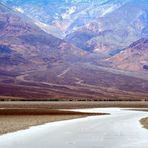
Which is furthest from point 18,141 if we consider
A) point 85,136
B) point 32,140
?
point 85,136

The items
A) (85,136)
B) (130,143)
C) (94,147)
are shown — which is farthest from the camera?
(85,136)

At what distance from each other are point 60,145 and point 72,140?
3.56 meters

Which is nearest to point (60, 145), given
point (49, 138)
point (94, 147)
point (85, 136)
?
point (94, 147)

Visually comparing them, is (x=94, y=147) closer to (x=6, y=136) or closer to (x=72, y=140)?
(x=72, y=140)

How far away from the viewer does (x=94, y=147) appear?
31391mm

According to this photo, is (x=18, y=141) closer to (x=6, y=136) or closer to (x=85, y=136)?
(x=6, y=136)

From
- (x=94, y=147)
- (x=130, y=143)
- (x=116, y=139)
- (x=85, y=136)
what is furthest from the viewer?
(x=85, y=136)

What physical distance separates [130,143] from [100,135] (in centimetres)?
649

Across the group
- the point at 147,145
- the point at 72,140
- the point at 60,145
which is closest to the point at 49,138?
the point at 72,140

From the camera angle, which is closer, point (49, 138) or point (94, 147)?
point (94, 147)

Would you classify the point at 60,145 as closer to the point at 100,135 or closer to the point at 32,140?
the point at 32,140

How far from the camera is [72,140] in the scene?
1411 inches

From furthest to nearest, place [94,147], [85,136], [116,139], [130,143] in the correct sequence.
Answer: [85,136] < [116,139] < [130,143] < [94,147]

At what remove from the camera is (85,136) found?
39.3 metres
